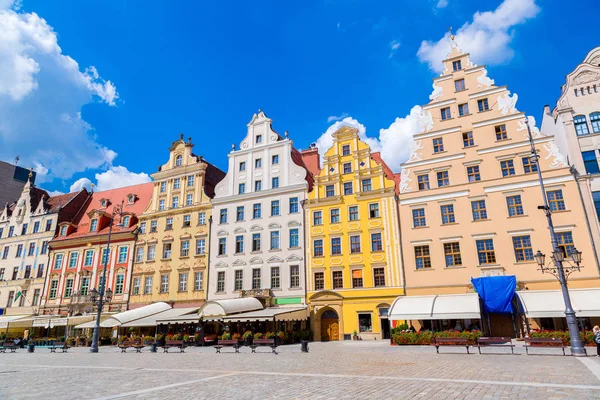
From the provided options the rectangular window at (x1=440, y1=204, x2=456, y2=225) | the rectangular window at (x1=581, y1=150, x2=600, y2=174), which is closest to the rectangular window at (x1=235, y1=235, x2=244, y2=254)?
the rectangular window at (x1=440, y1=204, x2=456, y2=225)

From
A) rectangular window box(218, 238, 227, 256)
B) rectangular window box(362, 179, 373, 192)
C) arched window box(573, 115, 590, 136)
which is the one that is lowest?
rectangular window box(218, 238, 227, 256)

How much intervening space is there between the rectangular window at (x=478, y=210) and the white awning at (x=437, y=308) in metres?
6.58

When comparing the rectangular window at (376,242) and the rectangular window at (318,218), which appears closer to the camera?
the rectangular window at (376,242)

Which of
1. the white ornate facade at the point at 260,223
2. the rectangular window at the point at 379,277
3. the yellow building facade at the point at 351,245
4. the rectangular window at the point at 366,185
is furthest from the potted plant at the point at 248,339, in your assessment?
the rectangular window at the point at 366,185

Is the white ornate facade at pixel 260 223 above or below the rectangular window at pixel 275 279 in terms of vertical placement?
above

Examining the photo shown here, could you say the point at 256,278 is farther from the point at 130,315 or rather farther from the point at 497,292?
the point at 497,292

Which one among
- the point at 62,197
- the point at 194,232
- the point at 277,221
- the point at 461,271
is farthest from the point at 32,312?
the point at 461,271

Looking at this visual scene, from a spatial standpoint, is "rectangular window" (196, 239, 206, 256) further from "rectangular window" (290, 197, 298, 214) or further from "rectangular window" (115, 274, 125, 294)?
"rectangular window" (290, 197, 298, 214)

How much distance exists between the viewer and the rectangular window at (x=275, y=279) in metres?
33.9

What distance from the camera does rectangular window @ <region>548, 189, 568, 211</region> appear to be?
26.5 m

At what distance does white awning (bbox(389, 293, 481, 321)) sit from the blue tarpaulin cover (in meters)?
1.62

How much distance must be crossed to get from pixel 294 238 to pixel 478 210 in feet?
48.7

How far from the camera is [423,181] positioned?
104ft

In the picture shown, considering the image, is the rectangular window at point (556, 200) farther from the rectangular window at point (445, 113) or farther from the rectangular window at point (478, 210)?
the rectangular window at point (445, 113)
